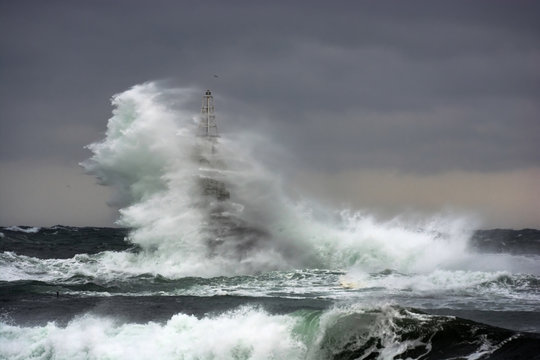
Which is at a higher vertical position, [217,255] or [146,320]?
[217,255]

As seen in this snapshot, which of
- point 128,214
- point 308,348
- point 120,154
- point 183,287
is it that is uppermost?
point 120,154

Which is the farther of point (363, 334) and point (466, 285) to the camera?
point (466, 285)

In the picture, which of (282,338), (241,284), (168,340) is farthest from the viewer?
(241,284)

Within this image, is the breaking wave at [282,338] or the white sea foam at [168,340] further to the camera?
the white sea foam at [168,340]

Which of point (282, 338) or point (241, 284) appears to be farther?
point (241, 284)

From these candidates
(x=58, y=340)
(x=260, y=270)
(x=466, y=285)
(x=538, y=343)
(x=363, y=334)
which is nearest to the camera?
(x=538, y=343)

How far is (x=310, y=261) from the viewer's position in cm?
3488

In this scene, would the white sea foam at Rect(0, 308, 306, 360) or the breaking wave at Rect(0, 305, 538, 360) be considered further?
the white sea foam at Rect(0, 308, 306, 360)

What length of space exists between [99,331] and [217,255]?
15.3 metres

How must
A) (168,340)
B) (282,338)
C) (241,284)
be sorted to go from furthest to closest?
(241,284)
(168,340)
(282,338)

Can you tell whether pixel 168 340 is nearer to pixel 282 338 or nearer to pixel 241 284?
pixel 282 338

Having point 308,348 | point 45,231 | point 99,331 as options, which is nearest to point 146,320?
point 99,331

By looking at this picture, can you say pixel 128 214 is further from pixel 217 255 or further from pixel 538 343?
pixel 538 343

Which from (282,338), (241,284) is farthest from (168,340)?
(241,284)
